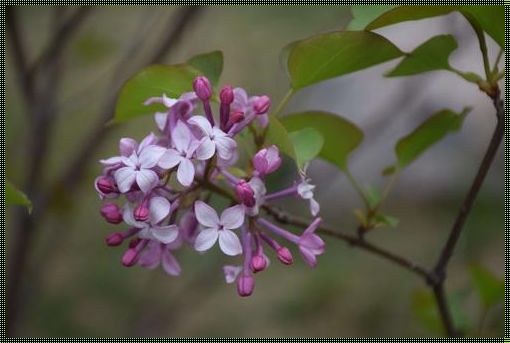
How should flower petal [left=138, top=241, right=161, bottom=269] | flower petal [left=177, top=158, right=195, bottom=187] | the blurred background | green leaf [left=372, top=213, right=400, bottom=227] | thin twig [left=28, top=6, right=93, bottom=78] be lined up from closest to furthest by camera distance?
flower petal [left=177, top=158, right=195, bottom=187] < flower petal [left=138, top=241, right=161, bottom=269] < green leaf [left=372, top=213, right=400, bottom=227] < thin twig [left=28, top=6, right=93, bottom=78] < the blurred background

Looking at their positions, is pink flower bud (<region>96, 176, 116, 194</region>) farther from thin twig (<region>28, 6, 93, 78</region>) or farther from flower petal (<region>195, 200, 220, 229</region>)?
thin twig (<region>28, 6, 93, 78</region>)

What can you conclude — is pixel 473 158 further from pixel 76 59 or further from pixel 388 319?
pixel 76 59

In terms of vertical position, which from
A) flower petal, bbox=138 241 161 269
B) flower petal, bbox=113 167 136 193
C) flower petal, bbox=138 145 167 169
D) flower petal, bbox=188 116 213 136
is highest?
flower petal, bbox=188 116 213 136

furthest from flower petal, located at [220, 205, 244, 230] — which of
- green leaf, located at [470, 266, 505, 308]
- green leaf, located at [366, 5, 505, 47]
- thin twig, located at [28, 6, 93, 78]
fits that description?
thin twig, located at [28, 6, 93, 78]

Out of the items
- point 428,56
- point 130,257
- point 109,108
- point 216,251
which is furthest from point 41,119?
point 428,56

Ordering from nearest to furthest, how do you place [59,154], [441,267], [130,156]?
[130,156] → [441,267] → [59,154]

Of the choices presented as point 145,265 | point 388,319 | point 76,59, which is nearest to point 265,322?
point 388,319

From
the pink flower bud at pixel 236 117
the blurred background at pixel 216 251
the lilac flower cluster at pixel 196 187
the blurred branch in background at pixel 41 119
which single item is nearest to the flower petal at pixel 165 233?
the lilac flower cluster at pixel 196 187
